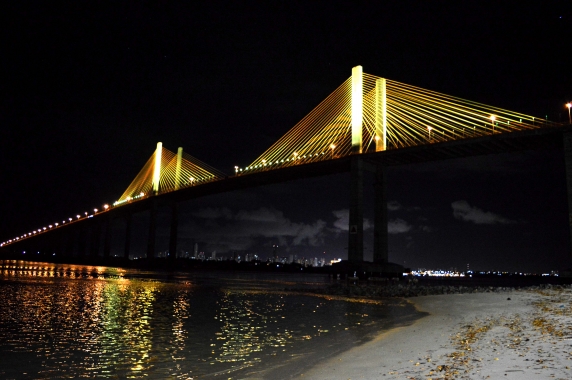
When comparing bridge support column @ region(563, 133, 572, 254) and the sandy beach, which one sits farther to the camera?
bridge support column @ region(563, 133, 572, 254)

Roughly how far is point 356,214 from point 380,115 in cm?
1101

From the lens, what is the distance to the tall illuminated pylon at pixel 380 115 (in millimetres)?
44562

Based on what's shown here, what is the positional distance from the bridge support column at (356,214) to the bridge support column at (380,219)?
11.4 feet

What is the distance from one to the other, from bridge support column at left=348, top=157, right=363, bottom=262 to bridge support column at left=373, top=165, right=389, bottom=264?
346 cm

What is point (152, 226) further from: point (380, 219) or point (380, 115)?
point (380, 115)

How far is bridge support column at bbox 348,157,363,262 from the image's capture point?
4291 cm

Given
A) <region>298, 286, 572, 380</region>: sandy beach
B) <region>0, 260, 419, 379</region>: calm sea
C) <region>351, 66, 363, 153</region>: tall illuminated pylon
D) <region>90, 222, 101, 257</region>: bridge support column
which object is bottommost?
<region>0, 260, 419, 379</region>: calm sea

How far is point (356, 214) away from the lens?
43.1m

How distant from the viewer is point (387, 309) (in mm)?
17656

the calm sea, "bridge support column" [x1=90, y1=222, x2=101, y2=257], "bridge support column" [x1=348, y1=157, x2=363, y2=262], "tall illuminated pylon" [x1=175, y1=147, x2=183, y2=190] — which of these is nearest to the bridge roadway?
"bridge support column" [x1=348, y1=157, x2=363, y2=262]

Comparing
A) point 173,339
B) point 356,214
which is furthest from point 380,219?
point 173,339

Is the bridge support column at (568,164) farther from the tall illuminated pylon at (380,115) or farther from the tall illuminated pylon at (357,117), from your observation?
the tall illuminated pylon at (357,117)

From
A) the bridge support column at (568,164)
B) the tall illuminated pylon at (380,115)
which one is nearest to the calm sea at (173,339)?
the bridge support column at (568,164)

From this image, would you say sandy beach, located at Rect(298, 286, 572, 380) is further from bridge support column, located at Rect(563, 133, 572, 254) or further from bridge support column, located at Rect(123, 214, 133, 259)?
bridge support column, located at Rect(123, 214, 133, 259)
